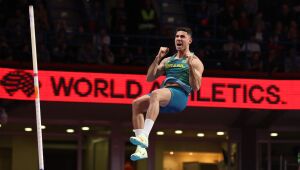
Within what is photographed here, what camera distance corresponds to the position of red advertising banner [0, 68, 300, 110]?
779 inches

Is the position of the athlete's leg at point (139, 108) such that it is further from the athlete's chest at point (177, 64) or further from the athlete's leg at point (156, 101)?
the athlete's chest at point (177, 64)

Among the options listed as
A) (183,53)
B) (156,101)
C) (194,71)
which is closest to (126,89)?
(183,53)

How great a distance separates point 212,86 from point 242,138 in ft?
13.7

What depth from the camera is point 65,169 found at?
23.1 m

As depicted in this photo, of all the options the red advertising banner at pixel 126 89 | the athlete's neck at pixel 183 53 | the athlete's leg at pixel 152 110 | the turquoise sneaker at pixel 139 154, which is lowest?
the turquoise sneaker at pixel 139 154

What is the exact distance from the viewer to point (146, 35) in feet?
73.5

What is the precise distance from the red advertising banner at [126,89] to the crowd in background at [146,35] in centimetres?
87

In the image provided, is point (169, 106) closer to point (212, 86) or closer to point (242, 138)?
point (212, 86)

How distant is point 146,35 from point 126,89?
93.9 inches

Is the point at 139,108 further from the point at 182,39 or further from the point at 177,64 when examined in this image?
the point at 182,39

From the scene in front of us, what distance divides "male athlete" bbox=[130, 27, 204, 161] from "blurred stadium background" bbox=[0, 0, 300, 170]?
8.30 metres

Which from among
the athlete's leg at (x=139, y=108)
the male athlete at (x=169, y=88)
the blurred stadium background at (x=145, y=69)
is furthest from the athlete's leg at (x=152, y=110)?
the blurred stadium background at (x=145, y=69)

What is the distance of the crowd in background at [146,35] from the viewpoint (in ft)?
69.9

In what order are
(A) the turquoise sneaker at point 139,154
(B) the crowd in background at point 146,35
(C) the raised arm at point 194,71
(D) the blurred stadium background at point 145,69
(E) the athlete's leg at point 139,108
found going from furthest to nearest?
(D) the blurred stadium background at point 145,69, (B) the crowd in background at point 146,35, (E) the athlete's leg at point 139,108, (C) the raised arm at point 194,71, (A) the turquoise sneaker at point 139,154
